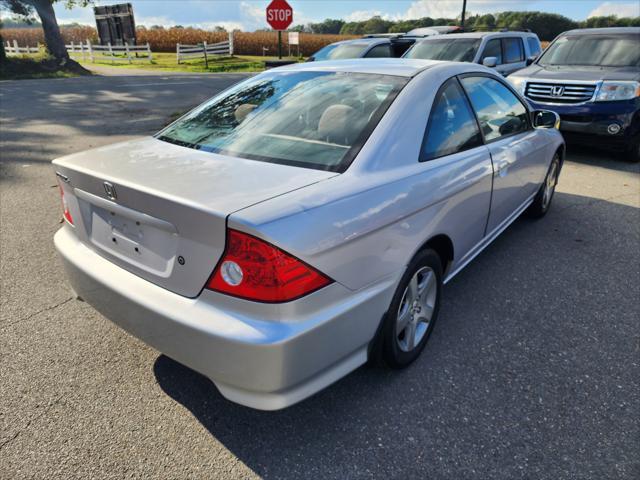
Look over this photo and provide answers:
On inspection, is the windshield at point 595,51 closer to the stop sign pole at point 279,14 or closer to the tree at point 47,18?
the stop sign pole at point 279,14

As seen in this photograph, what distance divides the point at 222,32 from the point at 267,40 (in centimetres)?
573

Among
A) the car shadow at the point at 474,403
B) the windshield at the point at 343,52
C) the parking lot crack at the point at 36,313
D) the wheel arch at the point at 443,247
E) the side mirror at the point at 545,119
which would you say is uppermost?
the windshield at the point at 343,52

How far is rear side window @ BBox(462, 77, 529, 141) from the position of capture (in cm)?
312

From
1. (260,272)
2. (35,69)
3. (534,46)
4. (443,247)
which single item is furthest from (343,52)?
(35,69)

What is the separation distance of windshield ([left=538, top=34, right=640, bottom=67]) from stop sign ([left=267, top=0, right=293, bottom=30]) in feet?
36.7

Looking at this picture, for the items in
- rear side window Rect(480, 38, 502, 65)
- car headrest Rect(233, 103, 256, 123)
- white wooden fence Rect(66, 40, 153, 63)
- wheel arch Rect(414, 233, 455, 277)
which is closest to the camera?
wheel arch Rect(414, 233, 455, 277)

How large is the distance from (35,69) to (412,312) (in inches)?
929

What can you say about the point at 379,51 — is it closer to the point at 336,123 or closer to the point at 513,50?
the point at 513,50

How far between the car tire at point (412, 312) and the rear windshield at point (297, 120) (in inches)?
27.1

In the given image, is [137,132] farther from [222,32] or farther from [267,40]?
[222,32]

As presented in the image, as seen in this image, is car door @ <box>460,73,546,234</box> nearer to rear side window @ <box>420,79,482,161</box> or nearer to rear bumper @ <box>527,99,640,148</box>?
rear side window @ <box>420,79,482,161</box>

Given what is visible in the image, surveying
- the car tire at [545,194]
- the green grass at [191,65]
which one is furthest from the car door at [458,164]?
the green grass at [191,65]

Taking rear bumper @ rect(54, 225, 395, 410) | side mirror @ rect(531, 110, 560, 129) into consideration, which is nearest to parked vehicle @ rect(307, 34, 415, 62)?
side mirror @ rect(531, 110, 560, 129)

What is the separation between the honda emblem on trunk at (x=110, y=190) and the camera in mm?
2029
